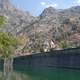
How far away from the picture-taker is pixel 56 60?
3898 inches

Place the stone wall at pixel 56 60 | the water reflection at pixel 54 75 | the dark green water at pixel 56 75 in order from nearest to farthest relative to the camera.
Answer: the dark green water at pixel 56 75 < the water reflection at pixel 54 75 < the stone wall at pixel 56 60

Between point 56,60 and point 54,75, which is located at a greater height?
point 56,60

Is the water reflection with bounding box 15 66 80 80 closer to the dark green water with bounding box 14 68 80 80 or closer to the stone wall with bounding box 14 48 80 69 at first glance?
the dark green water with bounding box 14 68 80 80

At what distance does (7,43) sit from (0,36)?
134 cm

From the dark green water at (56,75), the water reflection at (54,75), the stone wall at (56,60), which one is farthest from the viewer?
the stone wall at (56,60)

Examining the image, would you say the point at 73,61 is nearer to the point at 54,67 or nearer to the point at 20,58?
the point at 54,67

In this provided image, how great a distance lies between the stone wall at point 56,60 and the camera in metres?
88.0

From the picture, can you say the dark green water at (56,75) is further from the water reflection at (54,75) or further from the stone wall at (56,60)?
the stone wall at (56,60)

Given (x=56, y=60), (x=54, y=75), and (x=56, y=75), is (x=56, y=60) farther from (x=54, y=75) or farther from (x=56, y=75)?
(x=56, y=75)

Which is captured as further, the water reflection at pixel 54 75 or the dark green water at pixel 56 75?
the water reflection at pixel 54 75

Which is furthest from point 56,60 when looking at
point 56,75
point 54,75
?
point 56,75

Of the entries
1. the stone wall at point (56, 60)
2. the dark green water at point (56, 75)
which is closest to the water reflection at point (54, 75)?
the dark green water at point (56, 75)

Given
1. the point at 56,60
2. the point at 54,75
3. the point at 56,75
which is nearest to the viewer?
the point at 56,75

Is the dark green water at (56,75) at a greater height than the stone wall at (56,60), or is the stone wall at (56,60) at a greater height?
the stone wall at (56,60)
